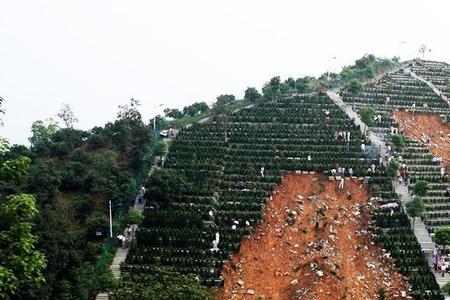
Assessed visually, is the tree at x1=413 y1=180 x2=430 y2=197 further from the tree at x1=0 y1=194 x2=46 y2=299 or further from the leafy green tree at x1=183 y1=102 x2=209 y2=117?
the tree at x1=0 y1=194 x2=46 y2=299

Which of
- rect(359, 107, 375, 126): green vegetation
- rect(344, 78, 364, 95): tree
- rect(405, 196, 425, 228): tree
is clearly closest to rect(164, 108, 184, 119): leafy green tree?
rect(344, 78, 364, 95): tree

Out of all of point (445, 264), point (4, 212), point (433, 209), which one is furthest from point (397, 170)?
point (4, 212)

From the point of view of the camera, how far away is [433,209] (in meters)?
27.9

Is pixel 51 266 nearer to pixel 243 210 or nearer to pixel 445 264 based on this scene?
pixel 243 210

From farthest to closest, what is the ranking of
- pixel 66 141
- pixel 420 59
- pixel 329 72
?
1. pixel 420 59
2. pixel 329 72
3. pixel 66 141

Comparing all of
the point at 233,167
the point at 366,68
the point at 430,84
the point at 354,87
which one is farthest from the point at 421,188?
the point at 366,68

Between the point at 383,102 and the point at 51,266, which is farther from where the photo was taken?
the point at 383,102

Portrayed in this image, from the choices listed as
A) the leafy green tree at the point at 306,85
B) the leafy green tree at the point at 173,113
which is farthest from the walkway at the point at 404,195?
the leafy green tree at the point at 173,113

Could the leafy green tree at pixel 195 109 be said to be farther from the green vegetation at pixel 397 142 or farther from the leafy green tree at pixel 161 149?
the green vegetation at pixel 397 142

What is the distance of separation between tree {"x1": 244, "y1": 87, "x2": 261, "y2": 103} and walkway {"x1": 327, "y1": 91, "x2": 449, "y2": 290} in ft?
18.7

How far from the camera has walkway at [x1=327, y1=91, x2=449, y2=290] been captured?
79.8 feet

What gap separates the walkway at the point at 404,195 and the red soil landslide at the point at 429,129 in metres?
3.11

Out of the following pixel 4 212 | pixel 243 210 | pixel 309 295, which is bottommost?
pixel 309 295

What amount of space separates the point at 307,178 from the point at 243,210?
4.81 meters
